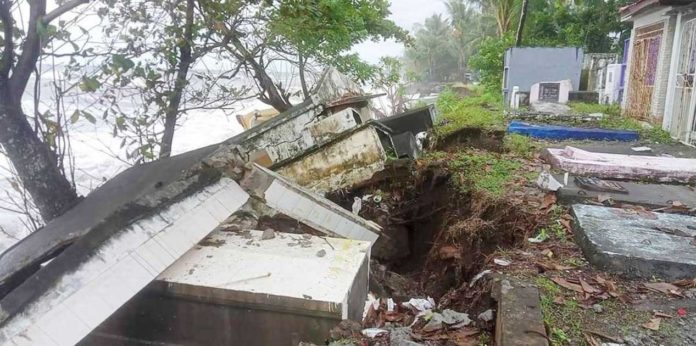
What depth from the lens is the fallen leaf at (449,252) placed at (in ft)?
12.5

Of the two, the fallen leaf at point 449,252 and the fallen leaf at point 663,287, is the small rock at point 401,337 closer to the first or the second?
the fallen leaf at point 663,287

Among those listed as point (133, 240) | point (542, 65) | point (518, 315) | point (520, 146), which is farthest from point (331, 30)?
point (542, 65)

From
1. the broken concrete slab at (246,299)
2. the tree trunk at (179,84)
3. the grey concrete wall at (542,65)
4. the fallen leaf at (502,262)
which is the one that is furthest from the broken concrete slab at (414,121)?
the grey concrete wall at (542,65)

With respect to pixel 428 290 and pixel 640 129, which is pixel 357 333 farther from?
pixel 640 129

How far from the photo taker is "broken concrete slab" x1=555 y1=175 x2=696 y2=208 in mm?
3775

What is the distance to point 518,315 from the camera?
219 cm

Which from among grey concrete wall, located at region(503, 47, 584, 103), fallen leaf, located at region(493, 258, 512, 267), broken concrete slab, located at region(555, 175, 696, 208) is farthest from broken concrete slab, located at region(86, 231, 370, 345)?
grey concrete wall, located at region(503, 47, 584, 103)

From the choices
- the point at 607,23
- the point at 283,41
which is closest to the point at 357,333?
the point at 283,41

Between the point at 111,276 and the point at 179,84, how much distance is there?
254 cm

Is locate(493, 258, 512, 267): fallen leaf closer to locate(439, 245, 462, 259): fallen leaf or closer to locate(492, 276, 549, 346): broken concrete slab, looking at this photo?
locate(492, 276, 549, 346): broken concrete slab

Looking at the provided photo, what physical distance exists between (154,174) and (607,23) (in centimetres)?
2108

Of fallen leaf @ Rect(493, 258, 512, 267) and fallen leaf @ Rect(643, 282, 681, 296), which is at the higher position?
fallen leaf @ Rect(643, 282, 681, 296)

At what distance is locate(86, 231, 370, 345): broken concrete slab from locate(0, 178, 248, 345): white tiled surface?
6.5 inches

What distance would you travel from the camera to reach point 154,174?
10.9ft
